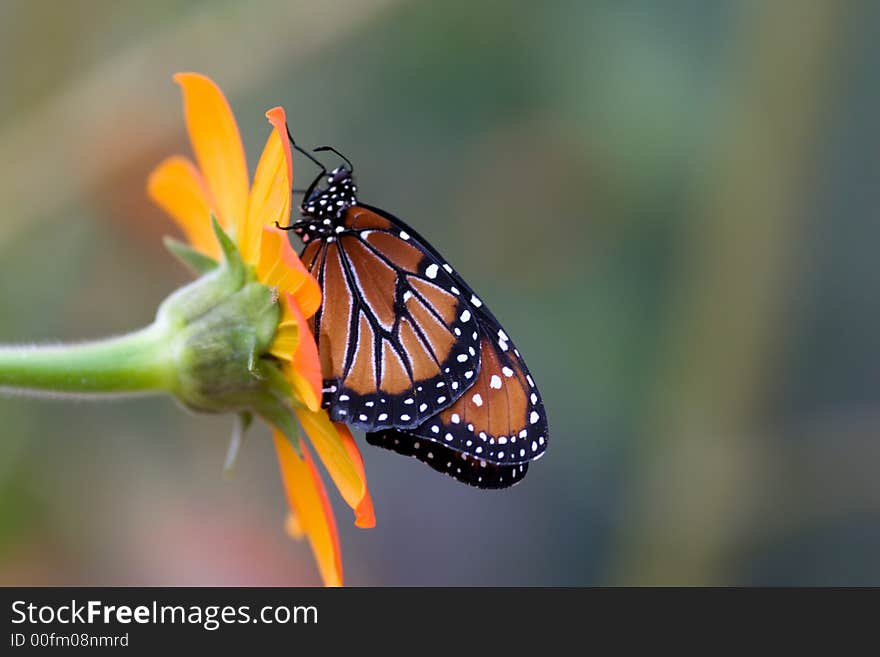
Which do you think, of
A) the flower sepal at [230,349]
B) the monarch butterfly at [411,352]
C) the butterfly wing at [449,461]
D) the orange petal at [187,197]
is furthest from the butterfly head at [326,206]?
the butterfly wing at [449,461]

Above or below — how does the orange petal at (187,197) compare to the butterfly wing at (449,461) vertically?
above

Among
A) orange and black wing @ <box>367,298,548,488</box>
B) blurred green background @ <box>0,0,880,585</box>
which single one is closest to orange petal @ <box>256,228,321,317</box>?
orange and black wing @ <box>367,298,548,488</box>

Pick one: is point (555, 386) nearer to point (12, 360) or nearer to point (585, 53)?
point (585, 53)

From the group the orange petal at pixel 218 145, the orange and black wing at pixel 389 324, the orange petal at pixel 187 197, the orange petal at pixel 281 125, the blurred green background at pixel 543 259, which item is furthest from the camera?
the blurred green background at pixel 543 259

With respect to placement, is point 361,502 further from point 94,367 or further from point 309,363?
point 94,367

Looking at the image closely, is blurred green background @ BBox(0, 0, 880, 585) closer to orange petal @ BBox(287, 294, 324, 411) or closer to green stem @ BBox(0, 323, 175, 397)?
green stem @ BBox(0, 323, 175, 397)

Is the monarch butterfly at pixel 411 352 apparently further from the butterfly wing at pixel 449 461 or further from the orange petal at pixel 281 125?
the orange petal at pixel 281 125

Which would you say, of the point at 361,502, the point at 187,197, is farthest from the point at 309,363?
the point at 187,197
